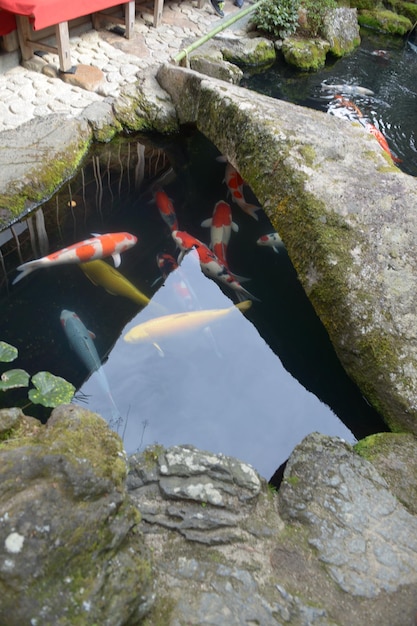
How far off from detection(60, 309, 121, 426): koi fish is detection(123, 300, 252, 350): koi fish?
14.3 inches

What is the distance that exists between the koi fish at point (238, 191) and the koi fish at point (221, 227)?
0.26 metres

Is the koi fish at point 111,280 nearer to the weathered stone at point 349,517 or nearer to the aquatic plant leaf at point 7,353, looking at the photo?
the aquatic plant leaf at point 7,353

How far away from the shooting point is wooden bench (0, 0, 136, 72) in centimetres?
612

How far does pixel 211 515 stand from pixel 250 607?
537 millimetres

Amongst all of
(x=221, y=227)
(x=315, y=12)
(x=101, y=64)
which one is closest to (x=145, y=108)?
(x=101, y=64)

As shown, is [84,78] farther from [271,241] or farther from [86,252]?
[271,241]

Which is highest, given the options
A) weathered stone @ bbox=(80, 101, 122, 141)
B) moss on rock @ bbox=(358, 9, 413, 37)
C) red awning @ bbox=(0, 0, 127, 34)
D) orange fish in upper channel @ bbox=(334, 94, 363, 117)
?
red awning @ bbox=(0, 0, 127, 34)

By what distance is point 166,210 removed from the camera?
636cm

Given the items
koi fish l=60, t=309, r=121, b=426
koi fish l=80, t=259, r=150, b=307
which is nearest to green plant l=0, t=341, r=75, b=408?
koi fish l=60, t=309, r=121, b=426

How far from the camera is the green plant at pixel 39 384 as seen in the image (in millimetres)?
3478

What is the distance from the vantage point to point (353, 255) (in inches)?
166

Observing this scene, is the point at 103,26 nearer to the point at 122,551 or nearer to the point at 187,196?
the point at 187,196

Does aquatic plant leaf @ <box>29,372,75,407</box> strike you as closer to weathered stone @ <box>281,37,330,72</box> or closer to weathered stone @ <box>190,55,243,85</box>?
weathered stone @ <box>190,55,243,85</box>

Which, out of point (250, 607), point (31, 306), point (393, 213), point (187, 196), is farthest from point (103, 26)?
point (250, 607)
